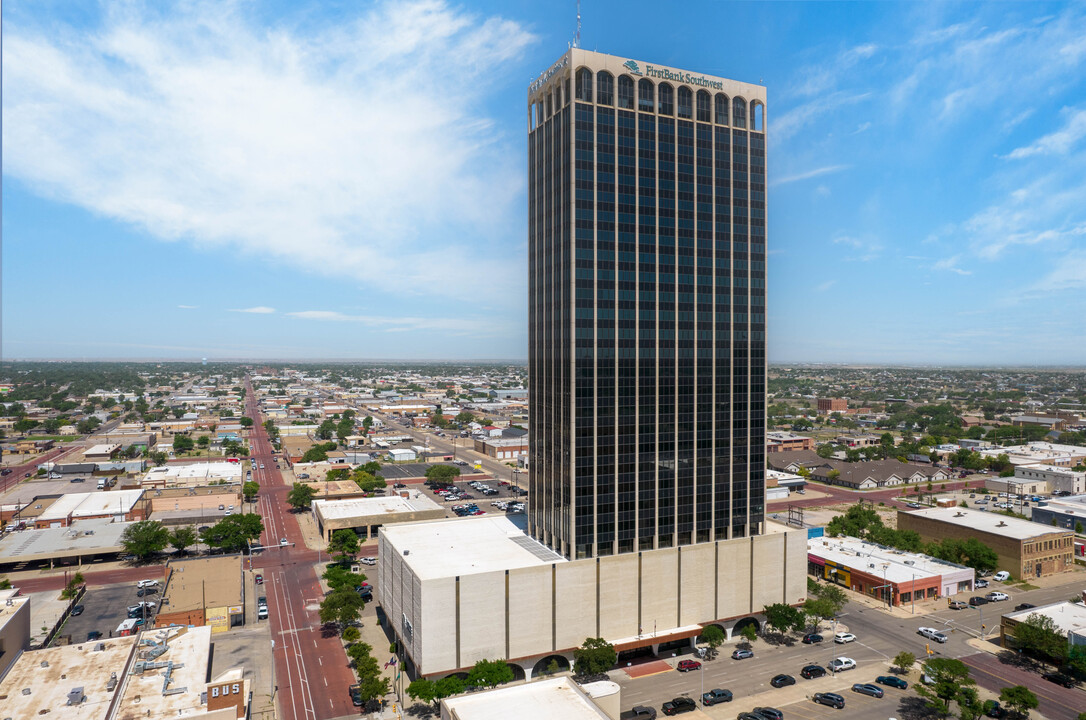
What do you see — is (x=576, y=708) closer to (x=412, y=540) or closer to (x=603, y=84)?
(x=412, y=540)

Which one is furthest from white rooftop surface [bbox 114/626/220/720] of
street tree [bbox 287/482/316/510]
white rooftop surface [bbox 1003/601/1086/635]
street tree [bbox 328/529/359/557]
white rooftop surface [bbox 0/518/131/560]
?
white rooftop surface [bbox 1003/601/1086/635]

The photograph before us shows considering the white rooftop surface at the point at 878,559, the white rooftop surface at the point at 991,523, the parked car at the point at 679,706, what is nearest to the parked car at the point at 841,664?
the parked car at the point at 679,706

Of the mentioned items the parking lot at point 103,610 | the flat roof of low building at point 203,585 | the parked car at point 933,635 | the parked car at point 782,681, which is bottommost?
the parking lot at point 103,610

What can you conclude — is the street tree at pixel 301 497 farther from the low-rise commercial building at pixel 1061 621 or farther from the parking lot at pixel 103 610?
the low-rise commercial building at pixel 1061 621

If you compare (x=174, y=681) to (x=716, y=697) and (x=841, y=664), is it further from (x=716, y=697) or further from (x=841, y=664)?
(x=841, y=664)

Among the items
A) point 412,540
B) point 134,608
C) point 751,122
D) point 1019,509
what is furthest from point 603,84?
point 1019,509

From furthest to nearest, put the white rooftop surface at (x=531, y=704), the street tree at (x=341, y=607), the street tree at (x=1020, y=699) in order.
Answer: the street tree at (x=341, y=607)
the street tree at (x=1020, y=699)
the white rooftop surface at (x=531, y=704)
